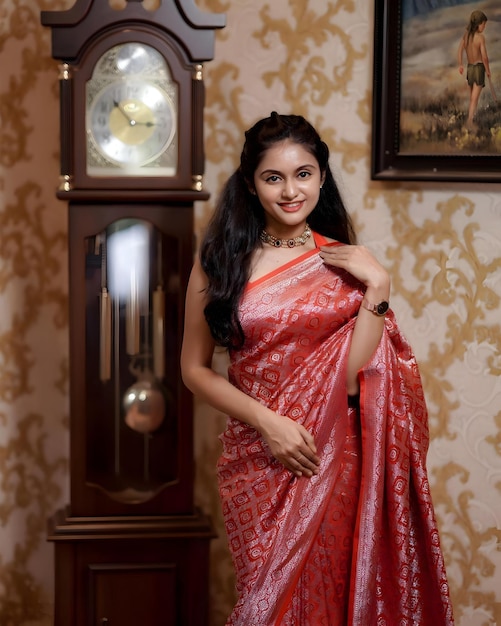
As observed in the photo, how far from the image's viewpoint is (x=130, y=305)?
2.23 meters

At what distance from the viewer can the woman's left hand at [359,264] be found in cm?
185

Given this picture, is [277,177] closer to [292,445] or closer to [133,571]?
[292,445]

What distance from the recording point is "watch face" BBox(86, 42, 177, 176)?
213cm

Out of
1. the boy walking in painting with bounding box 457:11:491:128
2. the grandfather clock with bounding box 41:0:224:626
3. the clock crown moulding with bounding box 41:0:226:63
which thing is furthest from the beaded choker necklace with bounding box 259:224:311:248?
the boy walking in painting with bounding box 457:11:491:128

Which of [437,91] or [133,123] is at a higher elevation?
[437,91]

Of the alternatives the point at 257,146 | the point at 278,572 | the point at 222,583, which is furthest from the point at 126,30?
the point at 222,583

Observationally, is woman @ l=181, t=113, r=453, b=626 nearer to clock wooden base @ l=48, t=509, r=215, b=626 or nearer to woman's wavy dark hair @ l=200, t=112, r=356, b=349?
woman's wavy dark hair @ l=200, t=112, r=356, b=349

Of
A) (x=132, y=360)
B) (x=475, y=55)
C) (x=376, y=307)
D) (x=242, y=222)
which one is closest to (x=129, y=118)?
(x=242, y=222)

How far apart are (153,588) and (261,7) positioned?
1.65 metres

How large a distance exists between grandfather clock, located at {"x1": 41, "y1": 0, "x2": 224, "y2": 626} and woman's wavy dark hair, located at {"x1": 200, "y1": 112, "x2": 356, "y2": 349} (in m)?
0.20

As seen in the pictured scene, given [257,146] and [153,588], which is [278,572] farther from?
[257,146]

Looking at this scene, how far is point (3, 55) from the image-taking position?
254 cm

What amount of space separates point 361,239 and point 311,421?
93 centimetres

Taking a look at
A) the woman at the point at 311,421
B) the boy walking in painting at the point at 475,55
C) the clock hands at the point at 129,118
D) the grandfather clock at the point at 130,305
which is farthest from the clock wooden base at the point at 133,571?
the boy walking in painting at the point at 475,55
